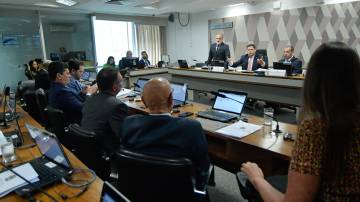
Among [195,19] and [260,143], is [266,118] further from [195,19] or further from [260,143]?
[195,19]

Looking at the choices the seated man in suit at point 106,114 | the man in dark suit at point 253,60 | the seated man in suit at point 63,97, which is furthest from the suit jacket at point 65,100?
the man in dark suit at point 253,60

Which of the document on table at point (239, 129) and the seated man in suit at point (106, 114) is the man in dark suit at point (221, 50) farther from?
the seated man in suit at point (106, 114)

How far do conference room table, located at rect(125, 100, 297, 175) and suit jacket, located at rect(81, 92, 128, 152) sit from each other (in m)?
0.73

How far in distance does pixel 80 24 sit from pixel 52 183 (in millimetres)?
7902

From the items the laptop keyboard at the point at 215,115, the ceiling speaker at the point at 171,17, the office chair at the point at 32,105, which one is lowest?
the office chair at the point at 32,105

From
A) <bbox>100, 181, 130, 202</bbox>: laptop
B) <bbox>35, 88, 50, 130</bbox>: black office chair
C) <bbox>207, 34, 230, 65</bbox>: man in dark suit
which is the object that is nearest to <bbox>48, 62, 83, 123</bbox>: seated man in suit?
<bbox>35, 88, 50, 130</bbox>: black office chair

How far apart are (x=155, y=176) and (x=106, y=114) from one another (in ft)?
3.51

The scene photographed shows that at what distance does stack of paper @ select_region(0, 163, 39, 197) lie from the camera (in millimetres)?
1307

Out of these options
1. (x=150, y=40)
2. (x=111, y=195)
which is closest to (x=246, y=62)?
(x=150, y=40)

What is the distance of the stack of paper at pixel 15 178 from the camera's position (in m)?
1.31

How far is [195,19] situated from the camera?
363 inches

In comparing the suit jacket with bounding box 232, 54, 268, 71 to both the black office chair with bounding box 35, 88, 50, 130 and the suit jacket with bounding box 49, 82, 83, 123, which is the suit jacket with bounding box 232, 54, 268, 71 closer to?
the suit jacket with bounding box 49, 82, 83, 123

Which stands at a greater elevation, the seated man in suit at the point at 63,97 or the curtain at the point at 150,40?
the curtain at the point at 150,40

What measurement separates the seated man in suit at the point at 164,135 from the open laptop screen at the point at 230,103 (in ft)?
3.65
